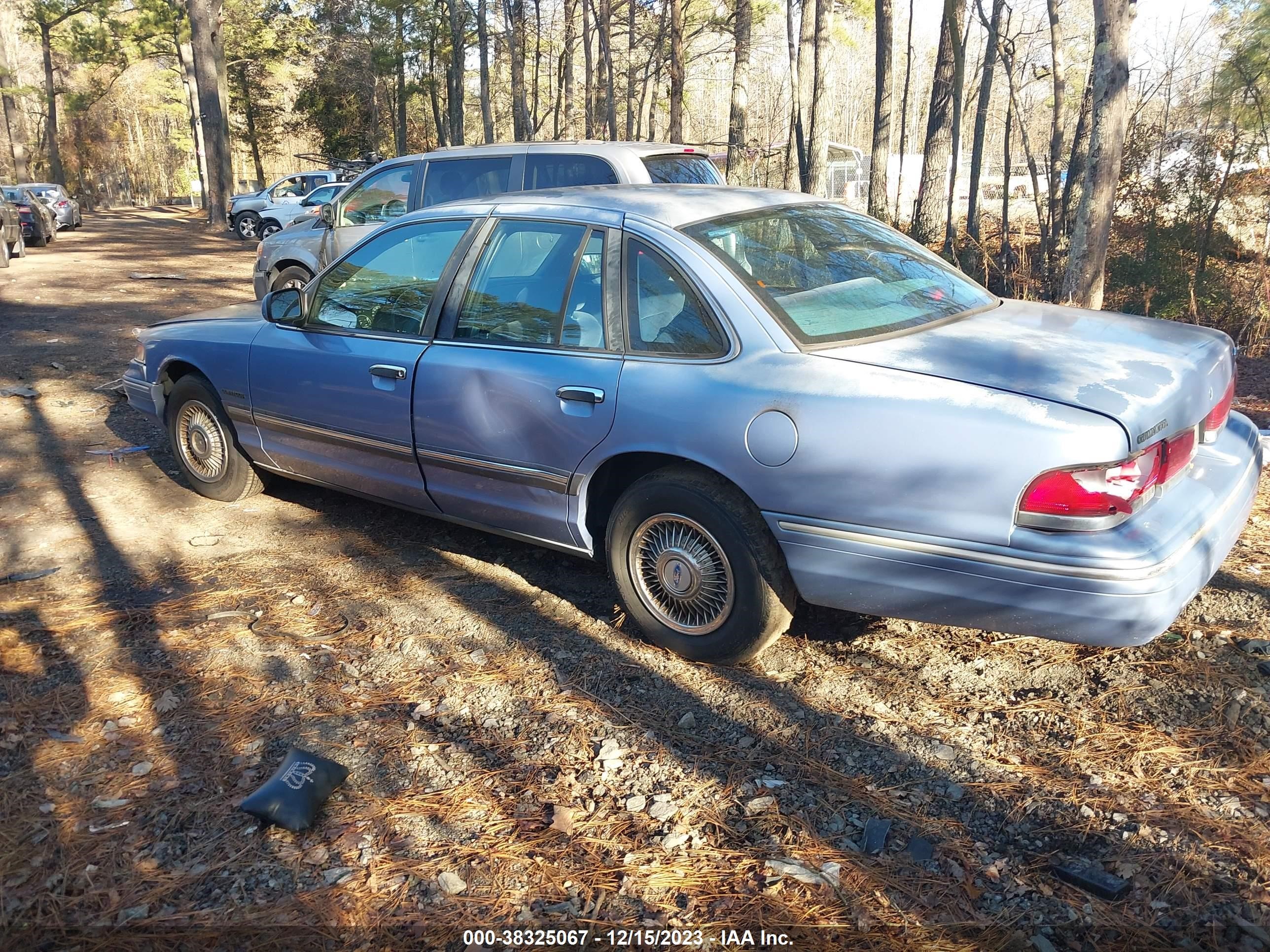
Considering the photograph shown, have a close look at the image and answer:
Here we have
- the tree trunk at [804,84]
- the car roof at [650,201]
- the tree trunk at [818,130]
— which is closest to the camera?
the car roof at [650,201]

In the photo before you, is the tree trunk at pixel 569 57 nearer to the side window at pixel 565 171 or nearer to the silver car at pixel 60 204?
the silver car at pixel 60 204

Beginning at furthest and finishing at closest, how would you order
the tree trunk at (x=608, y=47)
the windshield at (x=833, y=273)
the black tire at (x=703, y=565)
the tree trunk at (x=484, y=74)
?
the tree trunk at (x=484, y=74)
the tree trunk at (x=608, y=47)
the windshield at (x=833, y=273)
the black tire at (x=703, y=565)

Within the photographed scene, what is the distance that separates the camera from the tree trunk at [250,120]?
4203cm

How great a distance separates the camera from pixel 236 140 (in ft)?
148

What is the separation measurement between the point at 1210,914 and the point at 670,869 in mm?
1345

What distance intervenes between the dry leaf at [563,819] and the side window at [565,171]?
18.2 ft

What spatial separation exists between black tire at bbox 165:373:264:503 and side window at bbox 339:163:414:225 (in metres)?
3.68

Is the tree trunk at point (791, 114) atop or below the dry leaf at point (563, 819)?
atop

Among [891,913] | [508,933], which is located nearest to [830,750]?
[891,913]

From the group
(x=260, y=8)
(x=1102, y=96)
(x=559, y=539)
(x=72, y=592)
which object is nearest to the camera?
(x=559, y=539)


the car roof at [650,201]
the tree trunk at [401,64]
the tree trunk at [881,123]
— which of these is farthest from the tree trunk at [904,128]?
the tree trunk at [401,64]

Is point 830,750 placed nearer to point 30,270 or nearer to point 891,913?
point 891,913

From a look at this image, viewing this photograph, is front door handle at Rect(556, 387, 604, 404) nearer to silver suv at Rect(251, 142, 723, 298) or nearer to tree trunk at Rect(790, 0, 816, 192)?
silver suv at Rect(251, 142, 723, 298)

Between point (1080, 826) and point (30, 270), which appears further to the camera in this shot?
point (30, 270)
